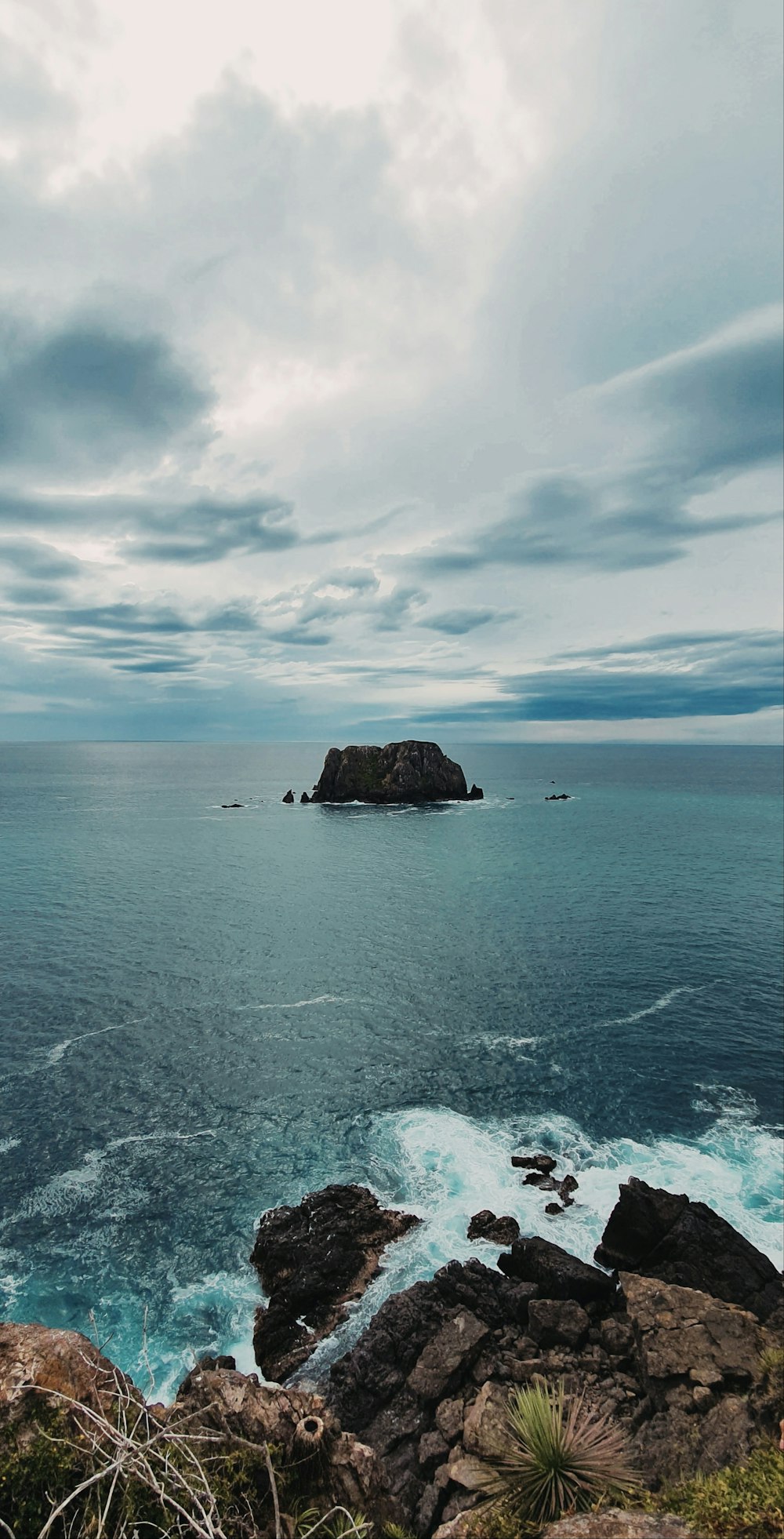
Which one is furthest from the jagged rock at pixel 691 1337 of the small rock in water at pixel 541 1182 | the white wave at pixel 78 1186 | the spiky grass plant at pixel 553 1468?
the white wave at pixel 78 1186

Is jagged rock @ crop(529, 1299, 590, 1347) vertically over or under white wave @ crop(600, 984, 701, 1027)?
under

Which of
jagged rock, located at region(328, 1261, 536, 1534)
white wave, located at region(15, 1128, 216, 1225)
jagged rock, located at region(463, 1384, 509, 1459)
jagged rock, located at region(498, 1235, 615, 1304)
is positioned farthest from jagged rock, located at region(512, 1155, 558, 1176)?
white wave, located at region(15, 1128, 216, 1225)

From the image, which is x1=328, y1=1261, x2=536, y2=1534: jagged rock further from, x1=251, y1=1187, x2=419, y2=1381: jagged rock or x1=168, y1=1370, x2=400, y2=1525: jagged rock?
x1=168, y1=1370, x2=400, y2=1525: jagged rock

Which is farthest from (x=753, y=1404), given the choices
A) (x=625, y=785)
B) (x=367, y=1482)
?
(x=625, y=785)

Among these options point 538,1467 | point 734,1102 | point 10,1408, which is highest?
point 10,1408

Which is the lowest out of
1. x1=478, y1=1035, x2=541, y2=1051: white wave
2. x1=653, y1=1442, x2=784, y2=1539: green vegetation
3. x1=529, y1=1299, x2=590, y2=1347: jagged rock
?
x1=529, y1=1299, x2=590, y2=1347: jagged rock

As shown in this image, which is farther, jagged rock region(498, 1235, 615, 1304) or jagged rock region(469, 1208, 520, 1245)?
jagged rock region(469, 1208, 520, 1245)

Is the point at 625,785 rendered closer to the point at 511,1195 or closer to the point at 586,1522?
the point at 511,1195
